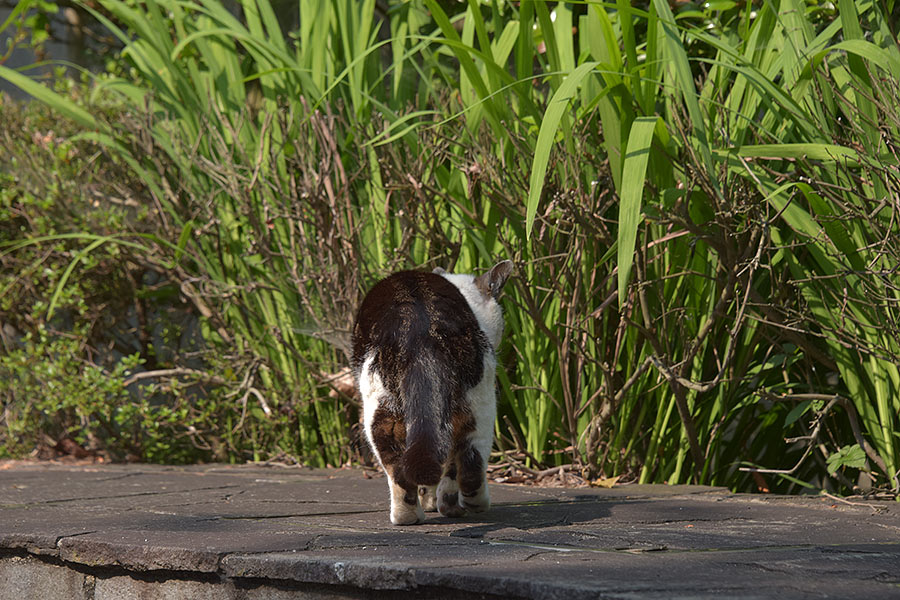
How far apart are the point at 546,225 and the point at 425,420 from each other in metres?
1.23

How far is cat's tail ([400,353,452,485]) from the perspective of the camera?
2305mm

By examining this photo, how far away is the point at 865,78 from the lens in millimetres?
2918

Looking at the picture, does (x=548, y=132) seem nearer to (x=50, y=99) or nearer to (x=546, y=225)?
(x=546, y=225)

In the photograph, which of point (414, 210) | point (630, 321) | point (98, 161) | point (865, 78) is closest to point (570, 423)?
point (630, 321)

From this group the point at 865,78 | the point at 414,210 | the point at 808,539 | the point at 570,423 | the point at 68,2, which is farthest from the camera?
the point at 68,2

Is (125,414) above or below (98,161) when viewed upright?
below

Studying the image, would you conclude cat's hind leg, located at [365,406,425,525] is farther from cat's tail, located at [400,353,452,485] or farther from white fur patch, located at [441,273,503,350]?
white fur patch, located at [441,273,503,350]

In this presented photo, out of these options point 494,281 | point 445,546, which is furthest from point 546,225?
point 445,546

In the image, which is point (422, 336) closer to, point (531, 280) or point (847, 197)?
point (531, 280)

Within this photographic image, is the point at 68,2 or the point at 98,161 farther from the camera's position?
the point at 68,2

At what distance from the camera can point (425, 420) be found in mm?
2381

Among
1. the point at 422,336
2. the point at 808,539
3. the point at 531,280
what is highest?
the point at 531,280

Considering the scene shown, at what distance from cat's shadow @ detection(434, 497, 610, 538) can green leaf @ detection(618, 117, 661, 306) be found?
61 centimetres

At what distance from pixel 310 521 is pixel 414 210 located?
1578mm
